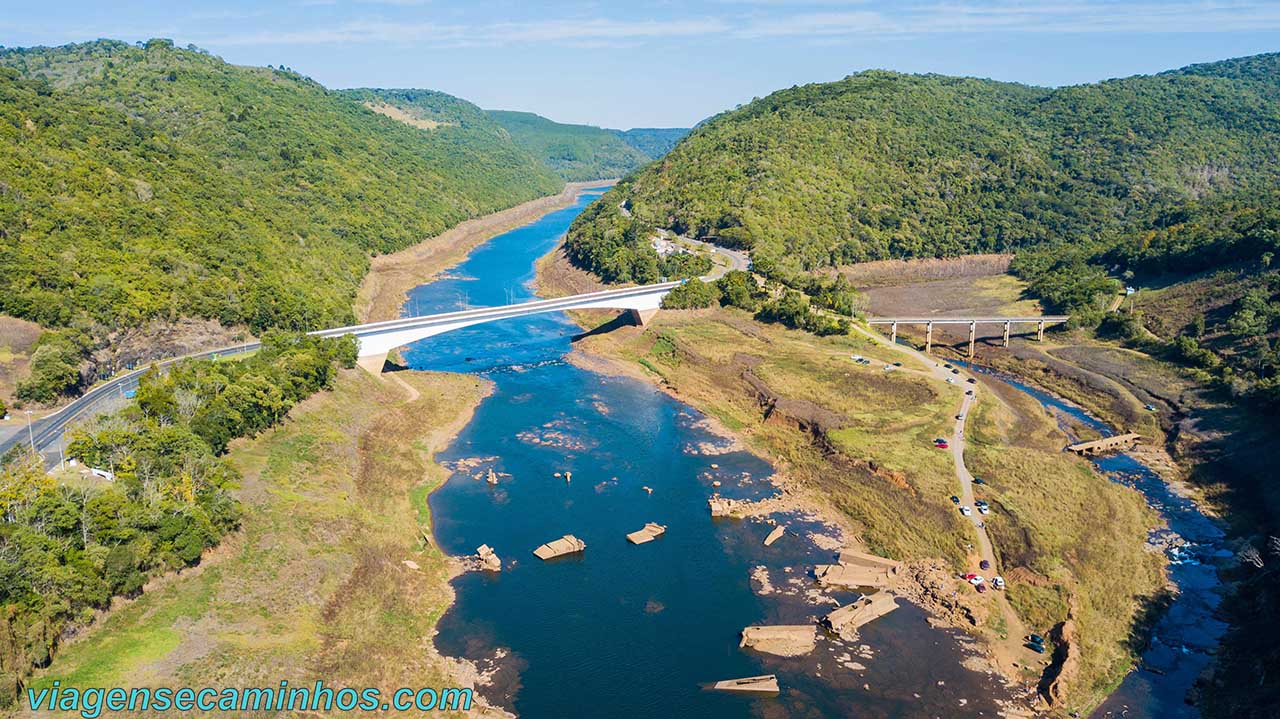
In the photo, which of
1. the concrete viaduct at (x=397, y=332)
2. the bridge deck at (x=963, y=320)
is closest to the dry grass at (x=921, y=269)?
the concrete viaduct at (x=397, y=332)

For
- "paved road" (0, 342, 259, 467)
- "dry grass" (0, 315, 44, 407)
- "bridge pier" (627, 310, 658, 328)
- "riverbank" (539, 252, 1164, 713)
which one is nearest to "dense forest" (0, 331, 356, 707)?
"paved road" (0, 342, 259, 467)

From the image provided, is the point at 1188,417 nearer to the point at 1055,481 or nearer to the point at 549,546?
the point at 1055,481

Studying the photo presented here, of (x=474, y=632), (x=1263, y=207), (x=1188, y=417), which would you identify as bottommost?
(x=474, y=632)

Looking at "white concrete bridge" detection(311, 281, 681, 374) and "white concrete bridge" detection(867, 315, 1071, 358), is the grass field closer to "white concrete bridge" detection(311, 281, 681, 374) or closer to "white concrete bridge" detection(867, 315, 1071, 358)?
"white concrete bridge" detection(311, 281, 681, 374)

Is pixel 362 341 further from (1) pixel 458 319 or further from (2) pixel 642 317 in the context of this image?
(2) pixel 642 317

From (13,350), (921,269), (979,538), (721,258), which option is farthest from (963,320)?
(13,350)

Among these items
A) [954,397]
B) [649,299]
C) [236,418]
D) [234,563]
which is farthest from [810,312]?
[234,563]
